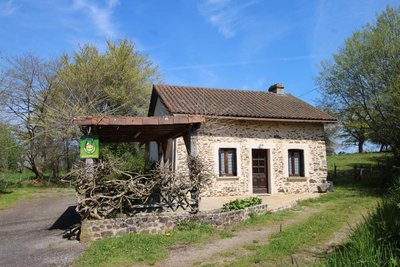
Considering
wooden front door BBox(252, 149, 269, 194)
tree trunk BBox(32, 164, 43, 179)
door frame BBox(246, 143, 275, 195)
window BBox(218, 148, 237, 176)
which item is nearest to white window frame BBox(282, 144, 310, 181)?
door frame BBox(246, 143, 275, 195)

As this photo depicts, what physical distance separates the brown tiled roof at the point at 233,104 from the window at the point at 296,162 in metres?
1.63

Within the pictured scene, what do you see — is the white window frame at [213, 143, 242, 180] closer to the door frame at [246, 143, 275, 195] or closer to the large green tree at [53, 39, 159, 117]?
the door frame at [246, 143, 275, 195]

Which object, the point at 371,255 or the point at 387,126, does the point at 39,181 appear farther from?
the point at 371,255

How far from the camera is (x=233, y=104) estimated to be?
16969mm

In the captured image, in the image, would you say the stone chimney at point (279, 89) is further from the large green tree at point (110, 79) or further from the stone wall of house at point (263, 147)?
the large green tree at point (110, 79)

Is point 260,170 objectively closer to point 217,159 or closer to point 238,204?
point 217,159

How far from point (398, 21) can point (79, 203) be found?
54.2 ft

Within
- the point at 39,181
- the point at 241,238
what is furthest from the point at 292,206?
the point at 39,181

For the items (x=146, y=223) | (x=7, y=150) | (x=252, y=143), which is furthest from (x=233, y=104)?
(x=7, y=150)

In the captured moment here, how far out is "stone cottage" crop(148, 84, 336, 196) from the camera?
15.2 metres

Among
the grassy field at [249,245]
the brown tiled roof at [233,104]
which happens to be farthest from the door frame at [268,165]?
the grassy field at [249,245]

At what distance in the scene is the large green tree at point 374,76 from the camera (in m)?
16.7

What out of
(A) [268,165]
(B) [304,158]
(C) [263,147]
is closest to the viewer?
(C) [263,147]

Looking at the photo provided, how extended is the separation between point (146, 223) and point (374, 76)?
1397 centimetres
